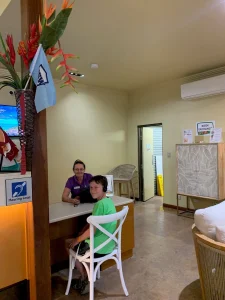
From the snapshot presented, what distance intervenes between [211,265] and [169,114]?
4.04 metres

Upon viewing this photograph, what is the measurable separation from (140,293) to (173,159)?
3.59 metres

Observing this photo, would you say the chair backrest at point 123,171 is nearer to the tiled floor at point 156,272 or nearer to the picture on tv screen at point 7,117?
the tiled floor at point 156,272

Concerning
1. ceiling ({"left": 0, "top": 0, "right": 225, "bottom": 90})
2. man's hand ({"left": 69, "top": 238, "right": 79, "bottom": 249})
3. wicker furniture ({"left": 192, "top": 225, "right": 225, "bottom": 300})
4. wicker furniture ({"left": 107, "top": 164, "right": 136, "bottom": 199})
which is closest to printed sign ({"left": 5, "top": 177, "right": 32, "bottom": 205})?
man's hand ({"left": 69, "top": 238, "right": 79, "bottom": 249})

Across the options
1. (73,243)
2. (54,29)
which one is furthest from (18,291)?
(54,29)

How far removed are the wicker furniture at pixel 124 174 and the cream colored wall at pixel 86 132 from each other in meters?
0.18

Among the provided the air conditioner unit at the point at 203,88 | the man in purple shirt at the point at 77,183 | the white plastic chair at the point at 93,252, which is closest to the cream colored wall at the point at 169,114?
the air conditioner unit at the point at 203,88

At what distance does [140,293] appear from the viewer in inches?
90.0

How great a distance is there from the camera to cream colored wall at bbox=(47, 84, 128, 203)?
201 inches

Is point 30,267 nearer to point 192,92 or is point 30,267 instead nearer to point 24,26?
point 24,26

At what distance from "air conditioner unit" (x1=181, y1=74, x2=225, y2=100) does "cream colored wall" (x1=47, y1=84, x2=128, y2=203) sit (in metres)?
1.95

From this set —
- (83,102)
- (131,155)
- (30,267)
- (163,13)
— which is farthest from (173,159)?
(30,267)

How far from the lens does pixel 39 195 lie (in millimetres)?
1717

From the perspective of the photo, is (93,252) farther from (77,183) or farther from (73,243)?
(77,183)

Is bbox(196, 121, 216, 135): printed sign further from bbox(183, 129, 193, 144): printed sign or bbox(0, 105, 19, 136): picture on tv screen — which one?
bbox(0, 105, 19, 136): picture on tv screen
